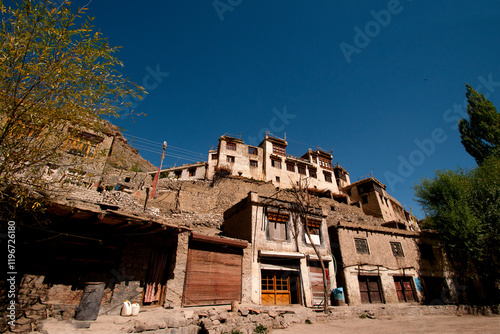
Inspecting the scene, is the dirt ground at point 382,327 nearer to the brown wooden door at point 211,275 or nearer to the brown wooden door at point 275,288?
the brown wooden door at point 275,288

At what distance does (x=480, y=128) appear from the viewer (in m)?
23.6

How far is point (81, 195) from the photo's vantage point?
18828 mm

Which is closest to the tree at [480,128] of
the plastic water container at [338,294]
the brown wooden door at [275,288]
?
the plastic water container at [338,294]

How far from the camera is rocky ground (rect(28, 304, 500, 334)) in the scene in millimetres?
6801

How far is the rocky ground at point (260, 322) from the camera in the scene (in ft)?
22.3

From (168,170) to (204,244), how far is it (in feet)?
110

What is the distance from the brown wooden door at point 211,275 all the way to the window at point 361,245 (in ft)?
33.1

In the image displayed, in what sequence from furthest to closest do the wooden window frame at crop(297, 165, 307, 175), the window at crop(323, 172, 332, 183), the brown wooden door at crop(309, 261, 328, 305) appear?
the window at crop(323, 172, 332, 183) → the wooden window frame at crop(297, 165, 307, 175) → the brown wooden door at crop(309, 261, 328, 305)

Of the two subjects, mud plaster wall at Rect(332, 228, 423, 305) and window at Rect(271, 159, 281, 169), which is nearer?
mud plaster wall at Rect(332, 228, 423, 305)

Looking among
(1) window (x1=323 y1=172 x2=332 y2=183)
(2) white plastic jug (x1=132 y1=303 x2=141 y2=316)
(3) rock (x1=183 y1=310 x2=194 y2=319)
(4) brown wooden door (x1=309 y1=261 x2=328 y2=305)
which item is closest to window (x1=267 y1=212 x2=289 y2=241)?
(4) brown wooden door (x1=309 y1=261 x2=328 y2=305)

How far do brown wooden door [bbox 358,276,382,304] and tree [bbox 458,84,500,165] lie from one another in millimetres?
18653

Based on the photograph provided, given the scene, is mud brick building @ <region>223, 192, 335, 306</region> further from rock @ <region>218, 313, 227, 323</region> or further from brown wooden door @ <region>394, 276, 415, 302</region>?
brown wooden door @ <region>394, 276, 415, 302</region>

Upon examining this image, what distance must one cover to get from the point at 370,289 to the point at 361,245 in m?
3.05
